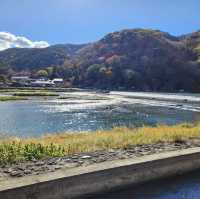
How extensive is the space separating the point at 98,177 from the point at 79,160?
144 centimetres

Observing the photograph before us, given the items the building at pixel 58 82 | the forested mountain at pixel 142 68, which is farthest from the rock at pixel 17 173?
the building at pixel 58 82

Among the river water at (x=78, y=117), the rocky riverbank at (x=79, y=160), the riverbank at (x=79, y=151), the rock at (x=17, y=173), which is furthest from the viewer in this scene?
the river water at (x=78, y=117)

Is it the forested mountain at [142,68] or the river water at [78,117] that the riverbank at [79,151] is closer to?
the river water at [78,117]

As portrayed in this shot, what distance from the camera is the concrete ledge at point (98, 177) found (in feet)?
20.2

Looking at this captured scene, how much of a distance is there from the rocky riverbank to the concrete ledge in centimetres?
63

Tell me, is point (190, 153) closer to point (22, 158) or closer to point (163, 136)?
point (163, 136)

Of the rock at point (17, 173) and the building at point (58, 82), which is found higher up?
the rock at point (17, 173)

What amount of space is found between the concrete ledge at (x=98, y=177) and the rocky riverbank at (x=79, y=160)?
0.63 meters

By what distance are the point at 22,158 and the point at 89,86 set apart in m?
139

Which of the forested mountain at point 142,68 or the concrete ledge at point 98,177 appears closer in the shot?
the concrete ledge at point 98,177

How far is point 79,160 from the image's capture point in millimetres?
8375

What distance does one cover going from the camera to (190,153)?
870 centimetres

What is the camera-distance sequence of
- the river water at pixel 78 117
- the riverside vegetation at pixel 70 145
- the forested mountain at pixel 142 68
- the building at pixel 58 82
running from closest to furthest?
the riverside vegetation at pixel 70 145 → the river water at pixel 78 117 → the forested mountain at pixel 142 68 → the building at pixel 58 82

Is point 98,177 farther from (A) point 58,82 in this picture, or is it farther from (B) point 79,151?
(A) point 58,82
